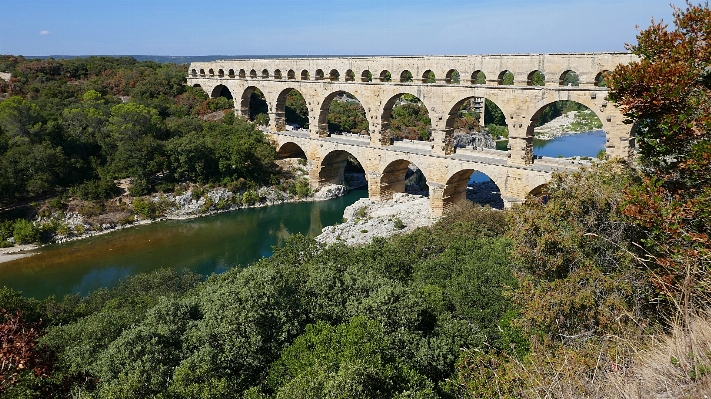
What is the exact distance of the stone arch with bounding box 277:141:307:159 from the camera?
27922 millimetres

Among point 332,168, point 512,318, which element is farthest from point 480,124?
point 512,318

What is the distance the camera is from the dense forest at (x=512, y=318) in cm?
474

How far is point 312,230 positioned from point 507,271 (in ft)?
46.8

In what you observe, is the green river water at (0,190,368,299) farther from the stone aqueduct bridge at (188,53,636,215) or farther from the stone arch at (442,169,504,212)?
the stone arch at (442,169,504,212)

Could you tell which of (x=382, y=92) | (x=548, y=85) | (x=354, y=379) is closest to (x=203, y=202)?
(x=382, y=92)

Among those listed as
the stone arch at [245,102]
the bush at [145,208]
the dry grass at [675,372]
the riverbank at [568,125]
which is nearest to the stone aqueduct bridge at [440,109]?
the stone arch at [245,102]

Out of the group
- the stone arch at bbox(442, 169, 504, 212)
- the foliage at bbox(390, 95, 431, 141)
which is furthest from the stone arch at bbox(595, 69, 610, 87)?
the foliage at bbox(390, 95, 431, 141)

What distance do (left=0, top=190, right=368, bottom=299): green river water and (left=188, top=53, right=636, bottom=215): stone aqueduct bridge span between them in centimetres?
344

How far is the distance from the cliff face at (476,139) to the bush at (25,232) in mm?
25739

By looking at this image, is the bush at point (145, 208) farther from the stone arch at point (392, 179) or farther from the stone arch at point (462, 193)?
the stone arch at point (462, 193)

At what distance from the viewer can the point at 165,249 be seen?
19797mm

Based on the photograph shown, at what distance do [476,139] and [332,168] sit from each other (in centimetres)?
1436

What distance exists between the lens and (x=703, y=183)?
5.52 m

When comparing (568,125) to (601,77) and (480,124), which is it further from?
(601,77)
